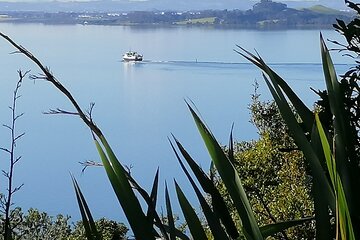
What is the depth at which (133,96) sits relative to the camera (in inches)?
1529

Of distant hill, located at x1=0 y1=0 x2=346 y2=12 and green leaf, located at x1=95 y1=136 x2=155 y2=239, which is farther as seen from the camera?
distant hill, located at x1=0 y1=0 x2=346 y2=12

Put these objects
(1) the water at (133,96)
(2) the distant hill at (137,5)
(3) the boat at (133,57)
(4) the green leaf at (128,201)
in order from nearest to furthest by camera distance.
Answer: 1. (4) the green leaf at (128,201)
2. (1) the water at (133,96)
3. (3) the boat at (133,57)
4. (2) the distant hill at (137,5)

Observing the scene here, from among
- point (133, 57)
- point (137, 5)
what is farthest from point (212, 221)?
point (137, 5)

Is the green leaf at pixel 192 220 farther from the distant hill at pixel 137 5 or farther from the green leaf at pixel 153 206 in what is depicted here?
the distant hill at pixel 137 5

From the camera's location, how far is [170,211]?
73cm

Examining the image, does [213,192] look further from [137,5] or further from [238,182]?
[137,5]

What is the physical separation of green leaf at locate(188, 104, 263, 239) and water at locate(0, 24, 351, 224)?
9.07 metres

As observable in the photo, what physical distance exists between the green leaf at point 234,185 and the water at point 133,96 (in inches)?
357

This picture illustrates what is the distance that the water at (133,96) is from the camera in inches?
812

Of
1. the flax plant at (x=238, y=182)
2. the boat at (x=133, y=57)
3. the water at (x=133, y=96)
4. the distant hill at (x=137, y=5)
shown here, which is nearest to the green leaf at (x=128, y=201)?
the flax plant at (x=238, y=182)

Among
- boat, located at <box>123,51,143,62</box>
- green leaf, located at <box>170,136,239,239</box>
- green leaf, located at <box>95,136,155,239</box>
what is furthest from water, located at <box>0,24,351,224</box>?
green leaf, located at <box>95,136,155,239</box>

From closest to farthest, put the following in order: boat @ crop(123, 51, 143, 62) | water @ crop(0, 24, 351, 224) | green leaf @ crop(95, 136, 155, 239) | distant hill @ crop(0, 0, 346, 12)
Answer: green leaf @ crop(95, 136, 155, 239), water @ crop(0, 24, 351, 224), boat @ crop(123, 51, 143, 62), distant hill @ crop(0, 0, 346, 12)

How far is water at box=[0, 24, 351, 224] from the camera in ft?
67.7

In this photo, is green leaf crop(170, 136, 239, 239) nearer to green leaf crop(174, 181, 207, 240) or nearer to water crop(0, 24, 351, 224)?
green leaf crop(174, 181, 207, 240)
